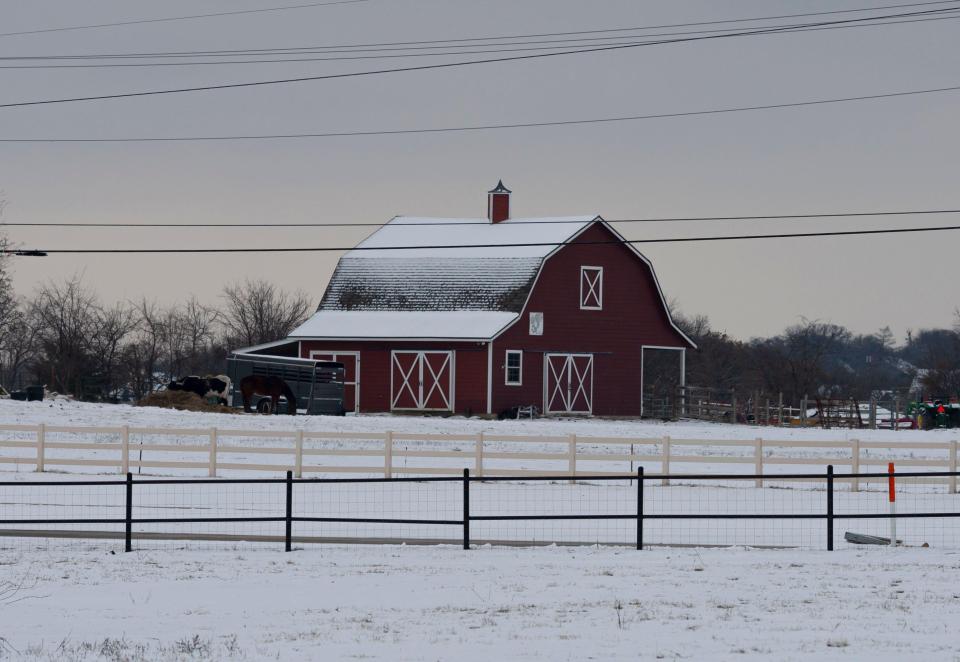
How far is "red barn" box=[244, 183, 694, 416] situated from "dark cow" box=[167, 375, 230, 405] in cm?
324

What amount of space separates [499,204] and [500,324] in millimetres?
9907

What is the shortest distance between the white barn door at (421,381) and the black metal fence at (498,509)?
2106 cm

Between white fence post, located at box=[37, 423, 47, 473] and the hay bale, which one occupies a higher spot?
the hay bale

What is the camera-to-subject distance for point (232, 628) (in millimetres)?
12695

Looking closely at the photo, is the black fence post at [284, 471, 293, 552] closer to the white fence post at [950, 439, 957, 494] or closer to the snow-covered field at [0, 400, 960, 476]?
the snow-covered field at [0, 400, 960, 476]

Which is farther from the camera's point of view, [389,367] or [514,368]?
[389,367]

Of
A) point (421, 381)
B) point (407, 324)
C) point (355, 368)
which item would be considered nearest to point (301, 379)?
point (355, 368)

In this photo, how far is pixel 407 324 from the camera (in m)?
53.9

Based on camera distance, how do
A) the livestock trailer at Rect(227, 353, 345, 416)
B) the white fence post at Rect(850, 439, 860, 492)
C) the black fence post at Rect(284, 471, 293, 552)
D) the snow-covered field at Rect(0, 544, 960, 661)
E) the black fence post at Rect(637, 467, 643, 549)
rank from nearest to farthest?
the snow-covered field at Rect(0, 544, 960, 661) → the black fence post at Rect(284, 471, 293, 552) → the black fence post at Rect(637, 467, 643, 549) → the white fence post at Rect(850, 439, 860, 492) → the livestock trailer at Rect(227, 353, 345, 416)

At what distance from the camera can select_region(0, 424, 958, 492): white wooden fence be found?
1184 inches

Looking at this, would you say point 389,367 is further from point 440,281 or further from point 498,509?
point 498,509

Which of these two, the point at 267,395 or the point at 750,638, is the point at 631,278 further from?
the point at 750,638

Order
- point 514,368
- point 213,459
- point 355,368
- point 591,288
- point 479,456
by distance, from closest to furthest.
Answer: point 479,456, point 213,459, point 514,368, point 355,368, point 591,288

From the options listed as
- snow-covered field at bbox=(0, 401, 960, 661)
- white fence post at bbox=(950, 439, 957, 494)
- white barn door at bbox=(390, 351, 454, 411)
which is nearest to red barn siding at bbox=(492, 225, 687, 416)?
white barn door at bbox=(390, 351, 454, 411)
